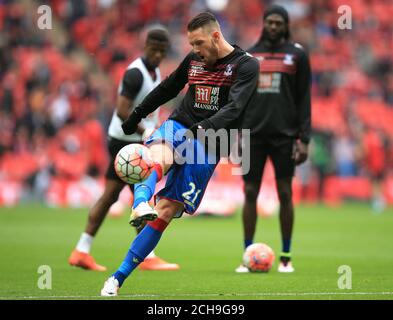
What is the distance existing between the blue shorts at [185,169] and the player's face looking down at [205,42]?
700 millimetres

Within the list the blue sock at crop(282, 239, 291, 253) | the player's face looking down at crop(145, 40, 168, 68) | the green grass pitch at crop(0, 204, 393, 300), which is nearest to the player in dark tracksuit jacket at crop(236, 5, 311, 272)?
the blue sock at crop(282, 239, 291, 253)

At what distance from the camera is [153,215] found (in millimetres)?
6562

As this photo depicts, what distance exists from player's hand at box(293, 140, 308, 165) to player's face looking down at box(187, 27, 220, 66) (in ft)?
9.36

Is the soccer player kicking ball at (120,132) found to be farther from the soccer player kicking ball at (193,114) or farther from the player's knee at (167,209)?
the player's knee at (167,209)

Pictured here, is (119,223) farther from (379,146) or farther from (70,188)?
(379,146)

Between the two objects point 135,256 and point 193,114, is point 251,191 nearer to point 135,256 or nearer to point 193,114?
point 193,114

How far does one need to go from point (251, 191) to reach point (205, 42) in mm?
3054

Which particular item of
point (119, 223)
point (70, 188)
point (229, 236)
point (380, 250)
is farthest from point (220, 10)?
point (380, 250)

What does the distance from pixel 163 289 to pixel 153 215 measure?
1.53 meters

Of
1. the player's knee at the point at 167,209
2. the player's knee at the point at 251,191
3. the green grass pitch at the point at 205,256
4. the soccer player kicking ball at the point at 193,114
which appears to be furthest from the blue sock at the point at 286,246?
the player's knee at the point at 167,209

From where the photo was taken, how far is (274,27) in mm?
10094

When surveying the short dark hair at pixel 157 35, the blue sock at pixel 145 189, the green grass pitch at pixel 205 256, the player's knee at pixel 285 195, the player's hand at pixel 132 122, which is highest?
the short dark hair at pixel 157 35

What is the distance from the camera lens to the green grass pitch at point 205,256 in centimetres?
769

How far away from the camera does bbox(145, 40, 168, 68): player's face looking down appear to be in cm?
992
